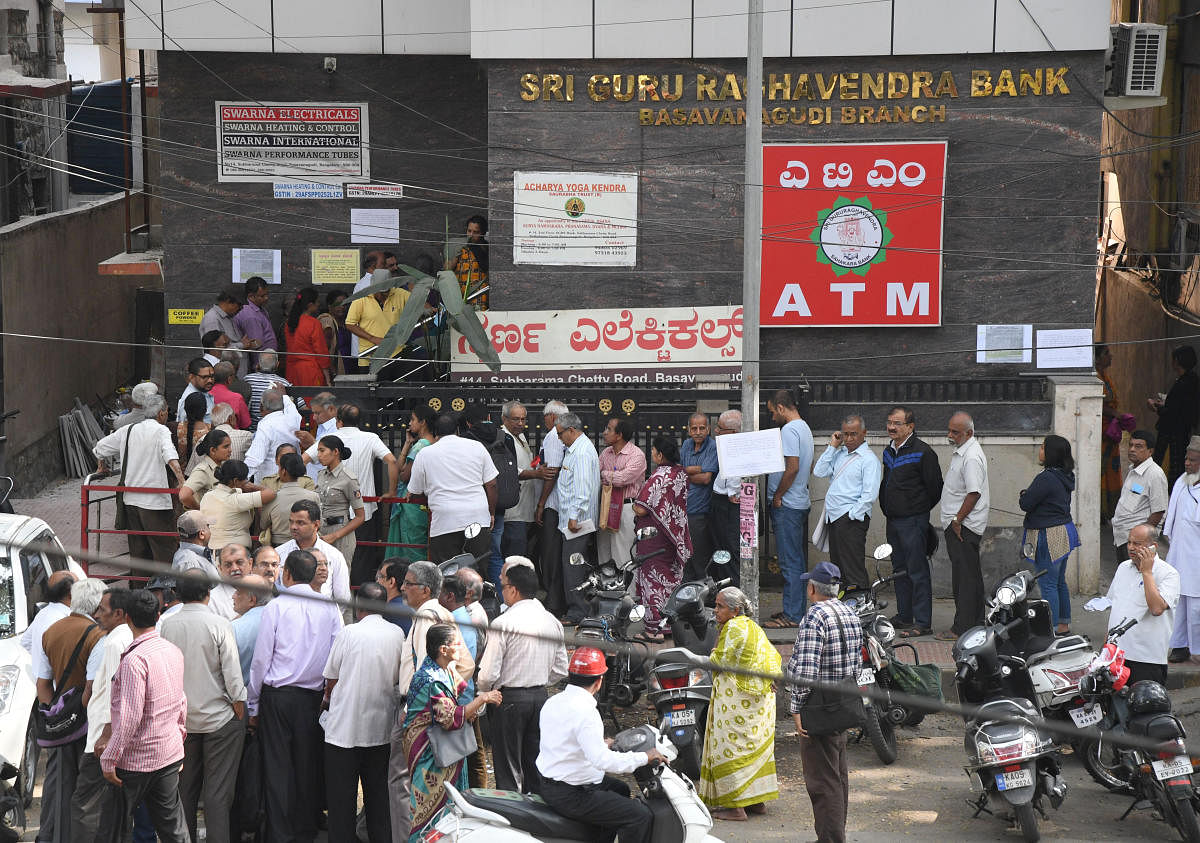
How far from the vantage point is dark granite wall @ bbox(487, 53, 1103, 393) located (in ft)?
43.7

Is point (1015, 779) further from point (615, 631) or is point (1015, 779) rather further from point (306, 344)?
point (306, 344)

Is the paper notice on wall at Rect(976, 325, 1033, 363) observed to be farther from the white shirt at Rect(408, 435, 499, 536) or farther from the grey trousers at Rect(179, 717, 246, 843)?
the grey trousers at Rect(179, 717, 246, 843)

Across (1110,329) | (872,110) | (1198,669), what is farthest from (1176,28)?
→ (1198,669)

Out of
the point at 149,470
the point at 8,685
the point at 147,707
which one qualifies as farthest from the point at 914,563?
the point at 8,685

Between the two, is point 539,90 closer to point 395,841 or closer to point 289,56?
point 289,56

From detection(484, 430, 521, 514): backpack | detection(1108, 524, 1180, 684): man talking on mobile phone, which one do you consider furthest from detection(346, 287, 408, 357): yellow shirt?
detection(1108, 524, 1180, 684): man talking on mobile phone

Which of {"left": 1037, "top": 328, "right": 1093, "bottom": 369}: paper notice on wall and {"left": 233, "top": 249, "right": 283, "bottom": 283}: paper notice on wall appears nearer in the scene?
{"left": 1037, "top": 328, "right": 1093, "bottom": 369}: paper notice on wall

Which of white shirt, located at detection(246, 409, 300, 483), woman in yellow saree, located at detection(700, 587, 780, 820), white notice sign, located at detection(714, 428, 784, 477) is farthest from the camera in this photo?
white shirt, located at detection(246, 409, 300, 483)

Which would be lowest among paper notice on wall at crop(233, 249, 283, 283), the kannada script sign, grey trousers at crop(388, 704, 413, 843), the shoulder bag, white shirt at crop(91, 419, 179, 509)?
grey trousers at crop(388, 704, 413, 843)

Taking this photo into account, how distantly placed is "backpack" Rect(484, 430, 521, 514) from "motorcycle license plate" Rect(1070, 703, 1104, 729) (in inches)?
183

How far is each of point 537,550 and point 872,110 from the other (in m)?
5.24

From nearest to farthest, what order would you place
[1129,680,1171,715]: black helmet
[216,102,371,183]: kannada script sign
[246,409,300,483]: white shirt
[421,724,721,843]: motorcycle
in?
[421,724,721,843]: motorcycle, [1129,680,1171,715]: black helmet, [246,409,300,483]: white shirt, [216,102,371,183]: kannada script sign

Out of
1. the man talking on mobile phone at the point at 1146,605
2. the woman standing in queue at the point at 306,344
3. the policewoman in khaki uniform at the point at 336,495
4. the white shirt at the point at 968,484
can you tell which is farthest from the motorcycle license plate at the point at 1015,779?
the woman standing in queue at the point at 306,344

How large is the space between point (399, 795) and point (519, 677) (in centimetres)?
92
